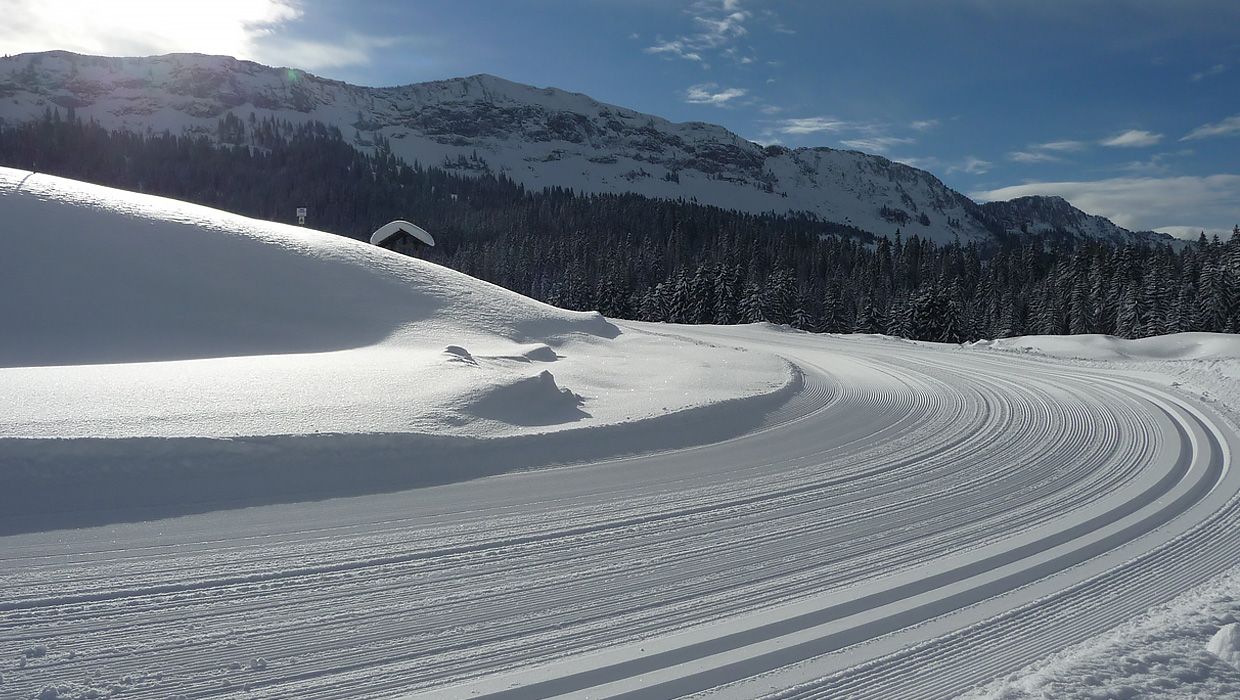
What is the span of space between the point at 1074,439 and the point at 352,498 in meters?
8.92

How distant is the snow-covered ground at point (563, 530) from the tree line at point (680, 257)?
42.5 m

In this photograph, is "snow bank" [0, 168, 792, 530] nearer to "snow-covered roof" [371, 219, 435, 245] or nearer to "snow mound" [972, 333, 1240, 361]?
"snow mound" [972, 333, 1240, 361]

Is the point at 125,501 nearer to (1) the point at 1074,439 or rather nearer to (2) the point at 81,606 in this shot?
(2) the point at 81,606

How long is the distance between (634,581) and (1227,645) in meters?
3.46

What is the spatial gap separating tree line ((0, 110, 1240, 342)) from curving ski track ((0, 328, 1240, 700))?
44.1m

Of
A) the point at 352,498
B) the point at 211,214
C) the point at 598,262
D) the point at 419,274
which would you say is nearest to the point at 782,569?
the point at 352,498

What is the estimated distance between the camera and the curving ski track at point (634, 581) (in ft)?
11.1

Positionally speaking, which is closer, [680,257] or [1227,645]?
[1227,645]

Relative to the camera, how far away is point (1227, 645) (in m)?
3.68

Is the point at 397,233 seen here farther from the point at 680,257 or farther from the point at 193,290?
the point at 680,257

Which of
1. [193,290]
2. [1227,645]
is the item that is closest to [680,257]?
[193,290]

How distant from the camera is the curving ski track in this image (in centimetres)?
339

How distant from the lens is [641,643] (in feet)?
12.1

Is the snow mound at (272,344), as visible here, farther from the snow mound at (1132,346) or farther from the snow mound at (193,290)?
the snow mound at (1132,346)
